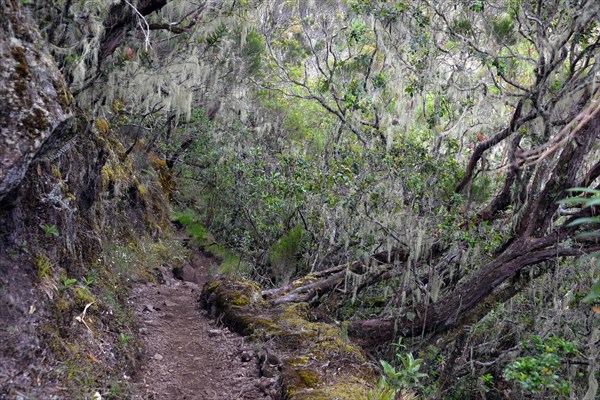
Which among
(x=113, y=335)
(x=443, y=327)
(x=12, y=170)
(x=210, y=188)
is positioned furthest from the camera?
(x=210, y=188)

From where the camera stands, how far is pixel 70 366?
3.71 metres

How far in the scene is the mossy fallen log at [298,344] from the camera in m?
4.52

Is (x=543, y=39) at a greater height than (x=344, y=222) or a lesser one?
greater

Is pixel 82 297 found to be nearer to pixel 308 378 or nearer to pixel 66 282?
pixel 66 282

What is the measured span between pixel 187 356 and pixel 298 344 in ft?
4.33

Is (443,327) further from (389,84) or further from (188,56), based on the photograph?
(188,56)

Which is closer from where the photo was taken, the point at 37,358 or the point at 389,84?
the point at 37,358

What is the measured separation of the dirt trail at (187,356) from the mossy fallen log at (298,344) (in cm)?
24

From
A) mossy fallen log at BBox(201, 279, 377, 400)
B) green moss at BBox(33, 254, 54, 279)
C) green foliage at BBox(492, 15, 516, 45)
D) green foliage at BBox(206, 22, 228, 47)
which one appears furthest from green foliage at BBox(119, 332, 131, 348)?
green foliage at BBox(492, 15, 516, 45)

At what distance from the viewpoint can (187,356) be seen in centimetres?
570

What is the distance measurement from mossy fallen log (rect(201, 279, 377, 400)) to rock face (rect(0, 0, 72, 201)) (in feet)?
9.51

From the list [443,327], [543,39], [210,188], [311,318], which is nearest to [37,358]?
[311,318]

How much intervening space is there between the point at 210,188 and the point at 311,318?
9.19m

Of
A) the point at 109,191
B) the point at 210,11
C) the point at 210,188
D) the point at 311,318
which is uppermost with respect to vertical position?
the point at 210,11
